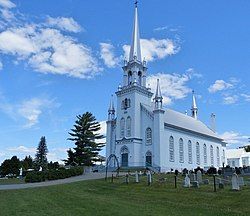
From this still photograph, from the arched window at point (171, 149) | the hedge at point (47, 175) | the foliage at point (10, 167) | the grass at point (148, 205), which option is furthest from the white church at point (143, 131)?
the grass at point (148, 205)

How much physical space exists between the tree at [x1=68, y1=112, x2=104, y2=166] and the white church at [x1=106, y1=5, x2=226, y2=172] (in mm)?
4359

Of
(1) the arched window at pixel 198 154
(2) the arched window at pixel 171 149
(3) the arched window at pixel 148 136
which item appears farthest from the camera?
(1) the arched window at pixel 198 154

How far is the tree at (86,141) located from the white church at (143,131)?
14.3 ft

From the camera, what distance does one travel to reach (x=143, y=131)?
179 feet

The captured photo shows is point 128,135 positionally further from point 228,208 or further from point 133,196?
Result: point 228,208

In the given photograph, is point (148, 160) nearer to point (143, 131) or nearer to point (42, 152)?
point (143, 131)

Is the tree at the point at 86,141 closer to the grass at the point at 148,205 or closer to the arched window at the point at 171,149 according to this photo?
the arched window at the point at 171,149

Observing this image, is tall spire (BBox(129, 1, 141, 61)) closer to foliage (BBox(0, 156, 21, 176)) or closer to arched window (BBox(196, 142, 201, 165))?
arched window (BBox(196, 142, 201, 165))

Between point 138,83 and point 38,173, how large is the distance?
1087 inches

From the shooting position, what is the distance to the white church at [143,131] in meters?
52.4

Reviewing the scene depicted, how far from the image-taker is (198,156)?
6272cm

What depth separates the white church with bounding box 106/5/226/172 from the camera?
172 ft

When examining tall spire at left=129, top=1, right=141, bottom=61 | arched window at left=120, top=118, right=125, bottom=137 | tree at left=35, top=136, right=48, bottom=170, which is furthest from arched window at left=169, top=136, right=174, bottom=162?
tree at left=35, top=136, right=48, bottom=170

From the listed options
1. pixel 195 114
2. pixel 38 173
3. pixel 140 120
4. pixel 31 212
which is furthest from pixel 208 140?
pixel 31 212
